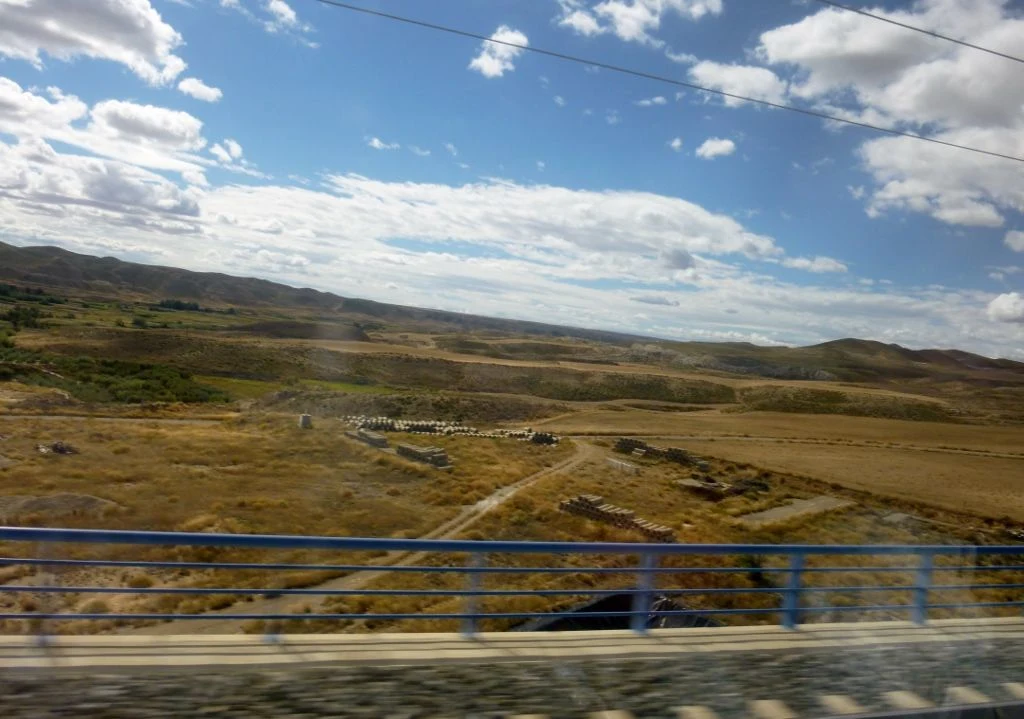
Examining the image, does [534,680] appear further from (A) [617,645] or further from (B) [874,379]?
(B) [874,379]

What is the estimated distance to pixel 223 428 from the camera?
27625 millimetres

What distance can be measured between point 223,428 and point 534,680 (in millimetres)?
25460

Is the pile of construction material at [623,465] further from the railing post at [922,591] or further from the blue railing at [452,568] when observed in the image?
the railing post at [922,591]

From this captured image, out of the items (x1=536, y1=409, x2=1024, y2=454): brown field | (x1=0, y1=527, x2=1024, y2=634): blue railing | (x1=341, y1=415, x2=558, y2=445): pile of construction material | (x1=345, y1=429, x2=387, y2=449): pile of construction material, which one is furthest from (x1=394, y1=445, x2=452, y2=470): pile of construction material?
(x1=0, y1=527, x2=1024, y2=634): blue railing

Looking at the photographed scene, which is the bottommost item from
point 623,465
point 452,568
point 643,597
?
point 623,465

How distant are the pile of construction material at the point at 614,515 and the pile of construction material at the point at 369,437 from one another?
8.81 metres

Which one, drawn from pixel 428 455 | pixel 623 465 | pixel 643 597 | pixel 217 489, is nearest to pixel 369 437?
pixel 428 455

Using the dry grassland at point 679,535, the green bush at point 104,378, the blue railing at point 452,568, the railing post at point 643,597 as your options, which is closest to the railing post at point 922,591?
the blue railing at point 452,568

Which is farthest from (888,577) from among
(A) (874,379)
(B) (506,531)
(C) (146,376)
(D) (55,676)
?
(A) (874,379)

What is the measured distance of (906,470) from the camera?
34.7m

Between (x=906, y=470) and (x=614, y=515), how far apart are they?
2176 centimetres

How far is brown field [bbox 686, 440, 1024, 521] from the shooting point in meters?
27.7

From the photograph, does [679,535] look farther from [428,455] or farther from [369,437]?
[369,437]

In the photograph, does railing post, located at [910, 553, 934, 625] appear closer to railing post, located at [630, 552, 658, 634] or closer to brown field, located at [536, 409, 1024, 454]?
railing post, located at [630, 552, 658, 634]
